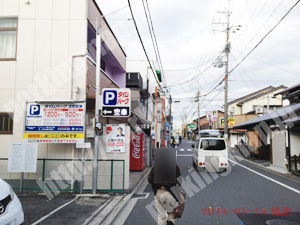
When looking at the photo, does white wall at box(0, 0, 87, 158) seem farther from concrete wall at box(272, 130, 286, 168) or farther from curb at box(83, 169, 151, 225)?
concrete wall at box(272, 130, 286, 168)

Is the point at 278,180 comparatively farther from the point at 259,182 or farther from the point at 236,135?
the point at 236,135

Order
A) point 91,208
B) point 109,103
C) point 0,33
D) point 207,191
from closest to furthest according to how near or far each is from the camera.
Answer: point 91,208
point 109,103
point 207,191
point 0,33

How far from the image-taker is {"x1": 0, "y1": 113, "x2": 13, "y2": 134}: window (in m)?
9.79

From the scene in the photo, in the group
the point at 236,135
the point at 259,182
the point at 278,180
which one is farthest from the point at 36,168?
the point at 236,135

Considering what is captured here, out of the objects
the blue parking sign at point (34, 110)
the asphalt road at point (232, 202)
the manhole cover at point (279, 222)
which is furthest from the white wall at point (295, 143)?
the blue parking sign at point (34, 110)

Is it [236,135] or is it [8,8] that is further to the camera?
[236,135]

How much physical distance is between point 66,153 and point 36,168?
3.69 ft

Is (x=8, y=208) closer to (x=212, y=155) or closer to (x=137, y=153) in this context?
(x=137, y=153)

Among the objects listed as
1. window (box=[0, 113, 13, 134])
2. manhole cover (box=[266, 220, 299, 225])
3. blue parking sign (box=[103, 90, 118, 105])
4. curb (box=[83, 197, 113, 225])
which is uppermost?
blue parking sign (box=[103, 90, 118, 105])

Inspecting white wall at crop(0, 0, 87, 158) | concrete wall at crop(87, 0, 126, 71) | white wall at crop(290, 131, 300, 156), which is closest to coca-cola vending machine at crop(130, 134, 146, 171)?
concrete wall at crop(87, 0, 126, 71)

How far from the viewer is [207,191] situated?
31.5ft

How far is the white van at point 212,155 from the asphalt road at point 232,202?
2.49m

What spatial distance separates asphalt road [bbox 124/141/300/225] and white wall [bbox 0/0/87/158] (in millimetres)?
4931

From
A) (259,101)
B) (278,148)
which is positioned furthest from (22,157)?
(259,101)
